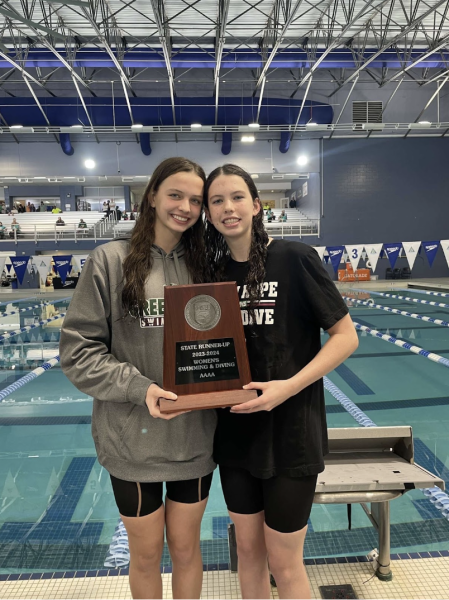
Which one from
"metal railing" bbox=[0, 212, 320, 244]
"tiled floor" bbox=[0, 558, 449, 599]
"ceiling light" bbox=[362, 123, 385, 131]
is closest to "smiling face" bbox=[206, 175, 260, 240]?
"tiled floor" bbox=[0, 558, 449, 599]

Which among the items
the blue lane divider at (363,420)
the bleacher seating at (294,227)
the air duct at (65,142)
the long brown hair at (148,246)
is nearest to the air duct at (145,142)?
the air duct at (65,142)

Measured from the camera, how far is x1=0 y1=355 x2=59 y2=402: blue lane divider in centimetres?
423

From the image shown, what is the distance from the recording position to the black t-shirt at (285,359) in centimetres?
116

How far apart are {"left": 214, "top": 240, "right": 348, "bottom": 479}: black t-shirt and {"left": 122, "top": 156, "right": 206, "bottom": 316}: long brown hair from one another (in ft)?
0.55

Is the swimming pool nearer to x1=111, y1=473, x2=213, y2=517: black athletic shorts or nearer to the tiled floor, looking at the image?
the tiled floor

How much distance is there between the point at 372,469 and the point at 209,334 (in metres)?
0.96

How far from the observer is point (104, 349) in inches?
45.9

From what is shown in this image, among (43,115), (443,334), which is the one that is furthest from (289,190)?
(443,334)

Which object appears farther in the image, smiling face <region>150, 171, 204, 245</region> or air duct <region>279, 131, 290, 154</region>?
air duct <region>279, 131, 290, 154</region>

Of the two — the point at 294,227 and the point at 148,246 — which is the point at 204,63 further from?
the point at 148,246

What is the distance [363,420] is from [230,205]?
277 cm

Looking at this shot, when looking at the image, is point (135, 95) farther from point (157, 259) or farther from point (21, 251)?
point (157, 259)

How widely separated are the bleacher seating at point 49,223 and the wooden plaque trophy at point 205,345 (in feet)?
58.5

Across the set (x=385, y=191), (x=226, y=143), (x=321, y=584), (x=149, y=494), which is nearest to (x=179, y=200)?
(x=149, y=494)
